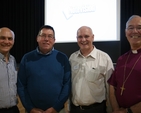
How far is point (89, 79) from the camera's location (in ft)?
6.86

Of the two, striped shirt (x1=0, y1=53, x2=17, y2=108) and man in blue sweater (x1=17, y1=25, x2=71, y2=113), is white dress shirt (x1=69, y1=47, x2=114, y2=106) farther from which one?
striped shirt (x1=0, y1=53, x2=17, y2=108)

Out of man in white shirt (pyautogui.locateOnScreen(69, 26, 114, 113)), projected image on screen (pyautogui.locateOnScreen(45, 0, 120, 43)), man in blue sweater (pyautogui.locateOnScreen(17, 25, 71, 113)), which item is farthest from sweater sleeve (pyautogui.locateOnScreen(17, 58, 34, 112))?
projected image on screen (pyautogui.locateOnScreen(45, 0, 120, 43))

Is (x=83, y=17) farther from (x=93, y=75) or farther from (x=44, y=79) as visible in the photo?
(x=44, y=79)

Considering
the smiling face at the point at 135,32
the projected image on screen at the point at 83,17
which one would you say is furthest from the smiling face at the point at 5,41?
the projected image on screen at the point at 83,17

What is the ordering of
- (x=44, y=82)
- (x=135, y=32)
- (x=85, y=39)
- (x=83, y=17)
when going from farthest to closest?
(x=83, y=17)
(x=85, y=39)
(x=44, y=82)
(x=135, y=32)

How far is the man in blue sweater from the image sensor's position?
6.71ft

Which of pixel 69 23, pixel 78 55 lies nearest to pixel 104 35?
pixel 69 23

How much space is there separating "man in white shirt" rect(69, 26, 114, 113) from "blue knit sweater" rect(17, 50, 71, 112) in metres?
0.12

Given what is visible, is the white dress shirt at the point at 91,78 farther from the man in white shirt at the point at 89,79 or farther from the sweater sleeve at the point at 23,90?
the sweater sleeve at the point at 23,90

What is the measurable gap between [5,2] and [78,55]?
4.05m

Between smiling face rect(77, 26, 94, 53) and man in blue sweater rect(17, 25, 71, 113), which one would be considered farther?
smiling face rect(77, 26, 94, 53)

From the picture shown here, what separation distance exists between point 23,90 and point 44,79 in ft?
0.96

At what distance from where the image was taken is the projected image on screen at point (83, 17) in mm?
3572

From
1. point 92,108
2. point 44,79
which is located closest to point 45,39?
point 44,79
